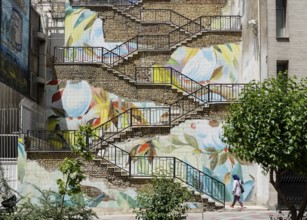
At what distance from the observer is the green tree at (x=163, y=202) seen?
20.9m

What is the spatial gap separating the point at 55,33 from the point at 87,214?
80.7 ft

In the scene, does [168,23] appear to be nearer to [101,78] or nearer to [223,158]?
[101,78]

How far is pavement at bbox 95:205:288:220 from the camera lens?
28.2 metres

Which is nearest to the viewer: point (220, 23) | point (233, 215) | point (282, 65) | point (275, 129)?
point (275, 129)

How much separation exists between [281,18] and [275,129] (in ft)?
45.2

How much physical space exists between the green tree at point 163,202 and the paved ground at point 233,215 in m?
6.75

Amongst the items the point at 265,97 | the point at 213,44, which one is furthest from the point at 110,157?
A: the point at 265,97

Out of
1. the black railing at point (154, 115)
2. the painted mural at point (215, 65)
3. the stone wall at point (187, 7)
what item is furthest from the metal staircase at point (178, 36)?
the black railing at point (154, 115)

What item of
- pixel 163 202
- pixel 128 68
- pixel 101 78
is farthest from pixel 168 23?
pixel 163 202

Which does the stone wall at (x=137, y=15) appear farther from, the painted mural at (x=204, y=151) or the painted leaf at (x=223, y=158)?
the painted leaf at (x=223, y=158)

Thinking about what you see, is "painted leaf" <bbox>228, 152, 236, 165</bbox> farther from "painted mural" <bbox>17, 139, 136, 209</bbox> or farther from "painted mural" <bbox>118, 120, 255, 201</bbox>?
"painted mural" <bbox>17, 139, 136, 209</bbox>

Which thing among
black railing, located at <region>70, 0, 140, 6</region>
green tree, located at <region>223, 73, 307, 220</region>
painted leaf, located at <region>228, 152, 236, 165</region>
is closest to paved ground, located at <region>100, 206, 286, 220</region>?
painted leaf, located at <region>228, 152, 236, 165</region>

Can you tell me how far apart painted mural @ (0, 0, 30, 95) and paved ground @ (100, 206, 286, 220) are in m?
8.48

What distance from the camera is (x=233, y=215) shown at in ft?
96.1
